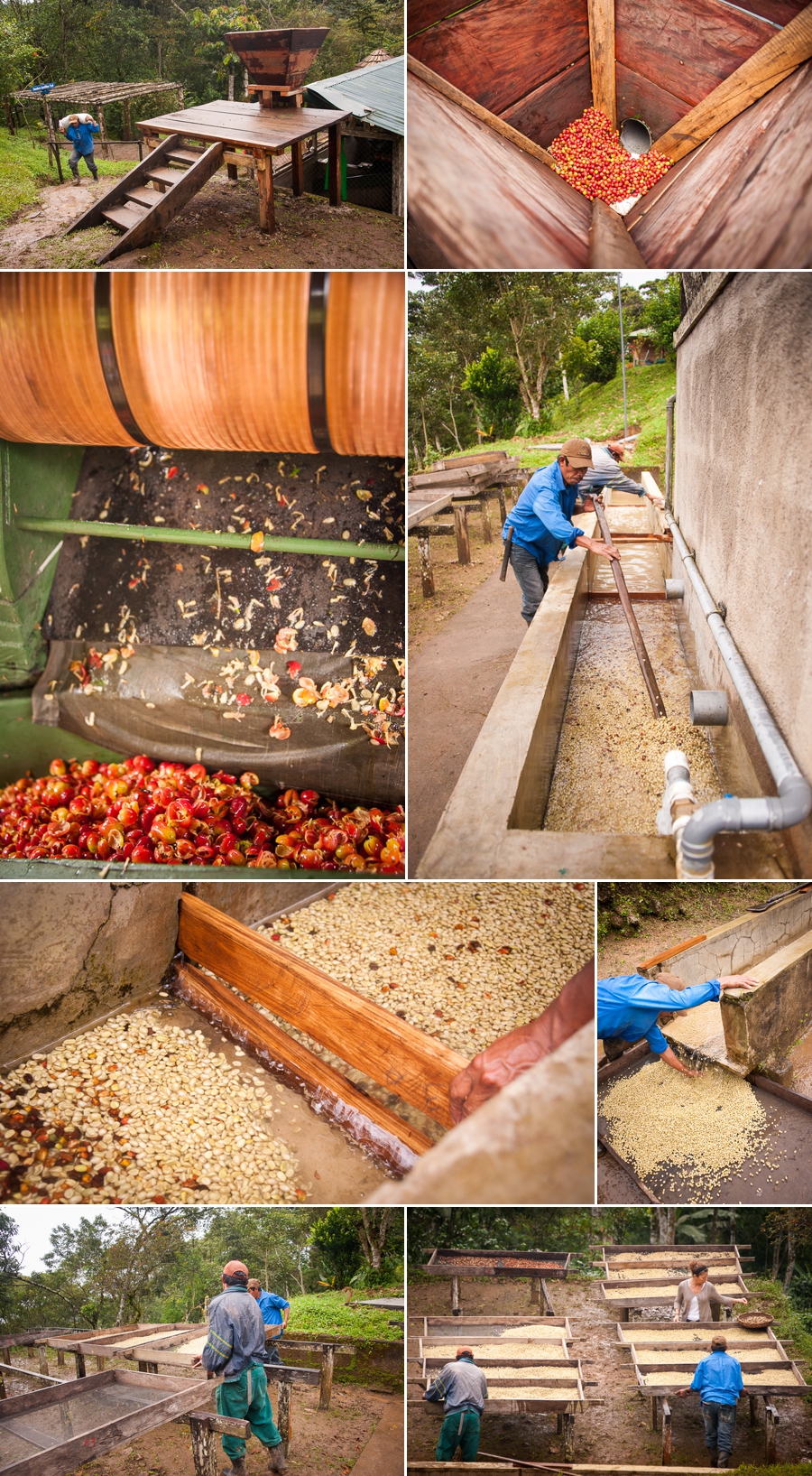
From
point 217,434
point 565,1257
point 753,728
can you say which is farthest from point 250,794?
point 565,1257

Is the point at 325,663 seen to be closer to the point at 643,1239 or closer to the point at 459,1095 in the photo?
the point at 459,1095

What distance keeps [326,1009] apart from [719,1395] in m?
1.86

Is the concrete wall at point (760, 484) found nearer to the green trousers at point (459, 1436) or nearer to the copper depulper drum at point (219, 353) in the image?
the copper depulper drum at point (219, 353)

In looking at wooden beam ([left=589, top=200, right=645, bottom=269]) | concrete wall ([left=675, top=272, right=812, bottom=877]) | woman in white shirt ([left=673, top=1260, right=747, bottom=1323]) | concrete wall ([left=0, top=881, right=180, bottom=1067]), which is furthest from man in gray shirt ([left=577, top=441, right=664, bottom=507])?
woman in white shirt ([left=673, top=1260, right=747, bottom=1323])

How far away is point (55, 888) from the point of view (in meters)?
2.58

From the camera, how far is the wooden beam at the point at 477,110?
6.62ft

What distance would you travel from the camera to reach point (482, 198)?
1931 mm

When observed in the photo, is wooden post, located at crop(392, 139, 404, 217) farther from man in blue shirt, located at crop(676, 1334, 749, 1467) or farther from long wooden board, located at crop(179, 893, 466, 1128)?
man in blue shirt, located at crop(676, 1334, 749, 1467)

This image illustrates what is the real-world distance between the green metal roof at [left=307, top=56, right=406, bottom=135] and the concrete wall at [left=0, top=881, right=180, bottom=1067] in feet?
8.06

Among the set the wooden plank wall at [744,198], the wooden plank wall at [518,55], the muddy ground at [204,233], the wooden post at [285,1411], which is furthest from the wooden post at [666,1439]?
the wooden plank wall at [518,55]

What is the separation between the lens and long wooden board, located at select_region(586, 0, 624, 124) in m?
1.94

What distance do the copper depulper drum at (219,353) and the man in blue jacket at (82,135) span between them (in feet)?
1.01

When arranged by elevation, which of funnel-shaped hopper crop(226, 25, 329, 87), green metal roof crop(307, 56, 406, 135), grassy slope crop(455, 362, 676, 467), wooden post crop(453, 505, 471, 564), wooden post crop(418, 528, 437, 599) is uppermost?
funnel-shaped hopper crop(226, 25, 329, 87)

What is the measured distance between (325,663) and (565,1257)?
2318 millimetres
